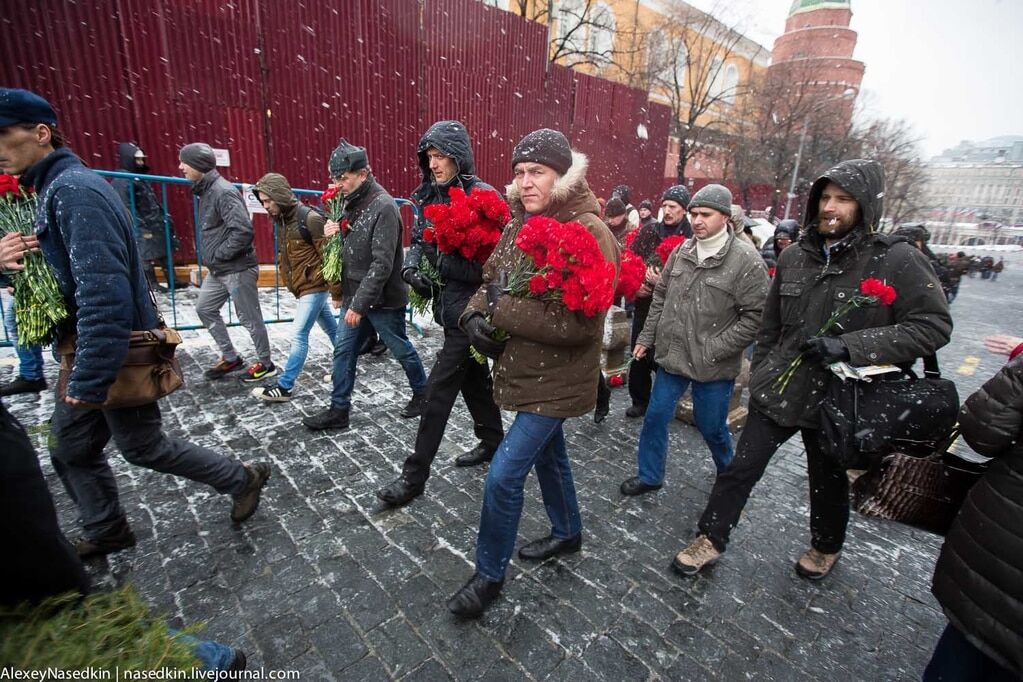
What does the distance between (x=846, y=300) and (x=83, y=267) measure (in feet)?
11.2

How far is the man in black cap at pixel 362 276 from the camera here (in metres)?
3.85

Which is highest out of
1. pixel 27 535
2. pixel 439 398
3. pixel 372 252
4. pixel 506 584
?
pixel 372 252

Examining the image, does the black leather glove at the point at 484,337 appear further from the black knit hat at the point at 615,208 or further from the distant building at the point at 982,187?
the distant building at the point at 982,187

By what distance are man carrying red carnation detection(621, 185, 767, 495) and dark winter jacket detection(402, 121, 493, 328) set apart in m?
1.39

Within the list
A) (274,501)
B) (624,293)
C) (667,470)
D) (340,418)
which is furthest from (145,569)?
(624,293)

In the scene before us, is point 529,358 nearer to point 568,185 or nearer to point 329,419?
point 568,185

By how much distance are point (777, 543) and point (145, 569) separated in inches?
143

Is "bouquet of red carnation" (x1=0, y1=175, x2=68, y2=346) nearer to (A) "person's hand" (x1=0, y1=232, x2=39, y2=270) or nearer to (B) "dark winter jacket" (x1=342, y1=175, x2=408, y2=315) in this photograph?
(A) "person's hand" (x1=0, y1=232, x2=39, y2=270)

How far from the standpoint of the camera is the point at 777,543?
3.15 meters

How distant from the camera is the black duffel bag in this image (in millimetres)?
2084

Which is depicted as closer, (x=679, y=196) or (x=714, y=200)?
(x=714, y=200)

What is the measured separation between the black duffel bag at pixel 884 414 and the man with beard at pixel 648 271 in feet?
6.59

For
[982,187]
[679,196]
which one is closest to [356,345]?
[679,196]

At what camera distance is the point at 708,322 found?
10.6 ft
